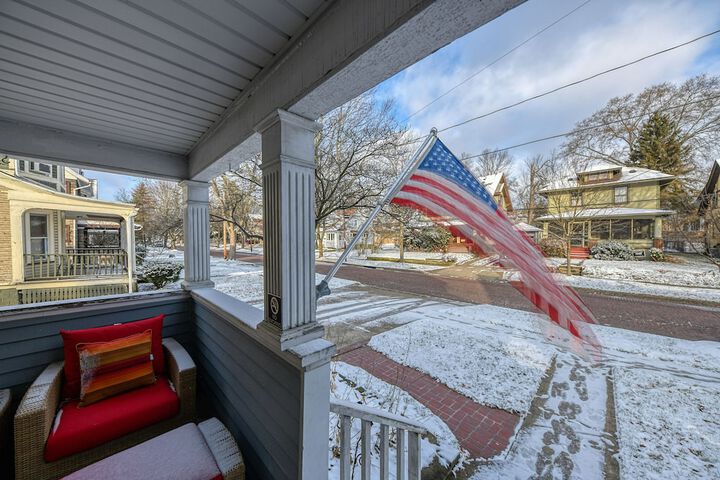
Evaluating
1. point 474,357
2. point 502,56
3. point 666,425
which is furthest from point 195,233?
point 502,56

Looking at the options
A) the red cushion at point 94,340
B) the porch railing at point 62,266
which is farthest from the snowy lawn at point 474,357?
the porch railing at point 62,266

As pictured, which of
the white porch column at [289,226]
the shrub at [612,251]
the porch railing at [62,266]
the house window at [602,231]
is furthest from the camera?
the house window at [602,231]

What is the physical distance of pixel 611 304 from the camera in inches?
290

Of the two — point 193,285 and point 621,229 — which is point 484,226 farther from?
point 621,229

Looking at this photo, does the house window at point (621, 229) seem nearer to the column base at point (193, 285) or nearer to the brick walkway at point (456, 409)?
the brick walkway at point (456, 409)

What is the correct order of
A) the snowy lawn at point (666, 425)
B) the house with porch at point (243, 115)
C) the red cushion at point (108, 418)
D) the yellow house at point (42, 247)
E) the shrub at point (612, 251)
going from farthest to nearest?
the shrub at point (612, 251) < the yellow house at point (42, 247) < the snowy lawn at point (666, 425) < the red cushion at point (108, 418) < the house with porch at point (243, 115)

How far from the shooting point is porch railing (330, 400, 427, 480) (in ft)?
4.94

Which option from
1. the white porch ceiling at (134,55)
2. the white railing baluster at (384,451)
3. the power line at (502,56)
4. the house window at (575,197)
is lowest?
the white railing baluster at (384,451)

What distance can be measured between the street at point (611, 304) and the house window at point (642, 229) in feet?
35.0

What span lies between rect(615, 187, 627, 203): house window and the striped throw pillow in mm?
22675

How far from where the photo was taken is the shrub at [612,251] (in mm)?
14062

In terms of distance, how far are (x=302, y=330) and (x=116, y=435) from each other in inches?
63.9

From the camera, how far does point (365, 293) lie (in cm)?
855

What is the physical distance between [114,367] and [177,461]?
3.69 feet
